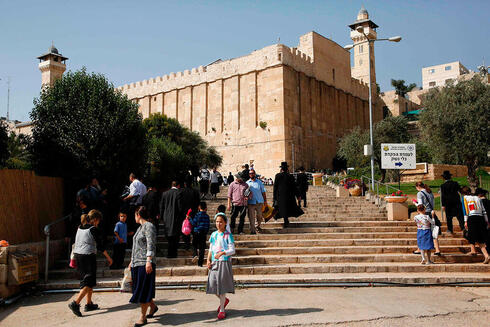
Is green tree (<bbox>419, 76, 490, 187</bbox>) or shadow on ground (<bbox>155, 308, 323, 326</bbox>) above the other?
green tree (<bbox>419, 76, 490, 187</bbox>)

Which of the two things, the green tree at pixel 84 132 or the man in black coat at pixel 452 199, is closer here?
the man in black coat at pixel 452 199

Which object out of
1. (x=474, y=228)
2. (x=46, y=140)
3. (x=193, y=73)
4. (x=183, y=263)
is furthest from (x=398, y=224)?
(x=193, y=73)

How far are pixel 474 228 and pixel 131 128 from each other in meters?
9.29

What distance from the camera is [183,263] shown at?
8.38m

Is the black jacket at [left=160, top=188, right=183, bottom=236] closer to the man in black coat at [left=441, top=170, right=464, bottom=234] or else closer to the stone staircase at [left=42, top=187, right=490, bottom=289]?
the stone staircase at [left=42, top=187, right=490, bottom=289]

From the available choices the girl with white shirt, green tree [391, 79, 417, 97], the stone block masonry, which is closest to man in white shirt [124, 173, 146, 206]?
the girl with white shirt

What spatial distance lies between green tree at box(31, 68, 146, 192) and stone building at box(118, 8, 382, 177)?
70.2ft

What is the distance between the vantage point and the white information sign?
47.1ft

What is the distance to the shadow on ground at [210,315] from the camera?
206 inches

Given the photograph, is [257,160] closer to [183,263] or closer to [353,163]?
[353,163]

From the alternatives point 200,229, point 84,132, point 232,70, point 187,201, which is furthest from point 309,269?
point 232,70

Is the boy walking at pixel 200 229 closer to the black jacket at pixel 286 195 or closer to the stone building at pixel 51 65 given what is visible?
the black jacket at pixel 286 195

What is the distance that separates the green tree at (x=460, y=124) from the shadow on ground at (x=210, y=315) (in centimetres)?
1894

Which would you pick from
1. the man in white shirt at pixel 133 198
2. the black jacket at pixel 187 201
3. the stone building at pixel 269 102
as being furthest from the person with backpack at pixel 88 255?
the stone building at pixel 269 102
